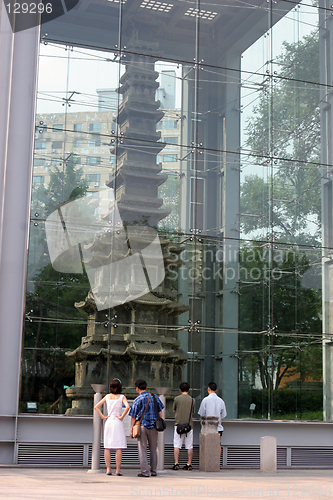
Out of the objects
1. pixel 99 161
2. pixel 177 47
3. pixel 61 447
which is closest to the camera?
pixel 61 447

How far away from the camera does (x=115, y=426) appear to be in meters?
9.53

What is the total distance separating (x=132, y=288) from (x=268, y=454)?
4015 millimetres

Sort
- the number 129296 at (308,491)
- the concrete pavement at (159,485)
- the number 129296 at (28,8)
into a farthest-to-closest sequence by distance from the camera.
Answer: the number 129296 at (28,8) → the number 129296 at (308,491) → the concrete pavement at (159,485)

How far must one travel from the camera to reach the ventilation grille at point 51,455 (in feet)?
35.2

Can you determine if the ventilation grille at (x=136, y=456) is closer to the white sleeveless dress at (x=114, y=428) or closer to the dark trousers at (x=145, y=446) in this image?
the dark trousers at (x=145, y=446)

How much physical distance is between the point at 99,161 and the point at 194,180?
2.07 m

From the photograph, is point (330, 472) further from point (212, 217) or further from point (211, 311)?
point (212, 217)

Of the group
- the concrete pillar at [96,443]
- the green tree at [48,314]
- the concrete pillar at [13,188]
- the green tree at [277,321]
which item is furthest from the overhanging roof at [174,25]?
the concrete pillar at [96,443]

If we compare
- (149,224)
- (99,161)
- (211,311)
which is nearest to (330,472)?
(211,311)

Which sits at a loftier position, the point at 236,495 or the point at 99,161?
the point at 99,161

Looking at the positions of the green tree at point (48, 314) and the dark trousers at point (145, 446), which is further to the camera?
the green tree at point (48, 314)

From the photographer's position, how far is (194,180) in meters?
13.0

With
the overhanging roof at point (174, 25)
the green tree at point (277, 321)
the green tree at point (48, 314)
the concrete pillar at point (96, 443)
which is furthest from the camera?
the green tree at point (277, 321)

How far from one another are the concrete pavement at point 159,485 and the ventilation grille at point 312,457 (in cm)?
137
